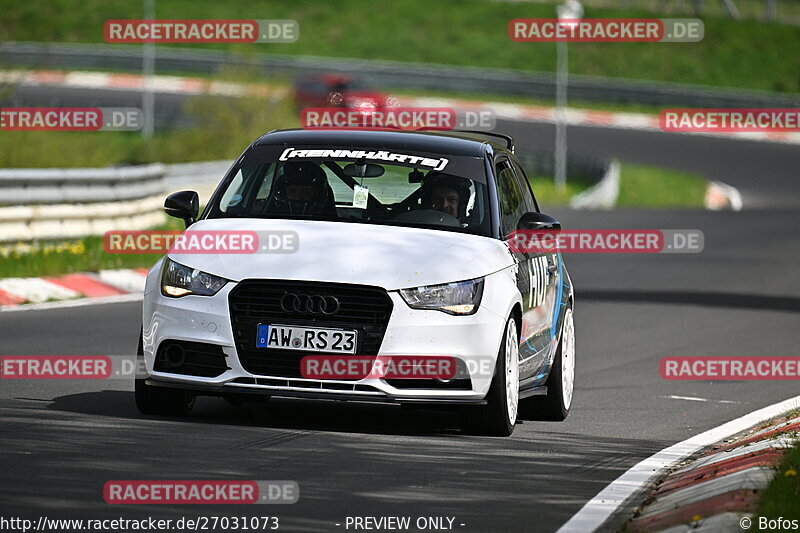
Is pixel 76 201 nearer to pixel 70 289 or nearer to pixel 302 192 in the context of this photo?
pixel 70 289

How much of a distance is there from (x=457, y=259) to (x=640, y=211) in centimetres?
2212

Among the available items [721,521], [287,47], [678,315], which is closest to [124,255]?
[678,315]

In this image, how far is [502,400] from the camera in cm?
920

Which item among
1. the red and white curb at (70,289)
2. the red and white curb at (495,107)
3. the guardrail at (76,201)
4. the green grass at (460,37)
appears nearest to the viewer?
the red and white curb at (70,289)

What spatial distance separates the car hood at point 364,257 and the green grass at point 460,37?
54.3m

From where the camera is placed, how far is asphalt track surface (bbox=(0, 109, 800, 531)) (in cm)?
713

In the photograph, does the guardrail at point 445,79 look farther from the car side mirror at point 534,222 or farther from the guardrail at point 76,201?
the car side mirror at point 534,222

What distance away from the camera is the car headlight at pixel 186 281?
8930 mm

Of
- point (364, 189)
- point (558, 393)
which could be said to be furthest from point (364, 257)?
point (558, 393)

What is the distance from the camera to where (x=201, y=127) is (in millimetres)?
33562

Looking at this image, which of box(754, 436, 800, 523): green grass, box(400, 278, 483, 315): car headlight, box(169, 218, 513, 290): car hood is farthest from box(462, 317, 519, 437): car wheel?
box(754, 436, 800, 523): green grass

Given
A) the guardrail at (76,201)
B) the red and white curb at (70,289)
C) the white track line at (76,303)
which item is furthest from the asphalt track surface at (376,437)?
the guardrail at (76,201)

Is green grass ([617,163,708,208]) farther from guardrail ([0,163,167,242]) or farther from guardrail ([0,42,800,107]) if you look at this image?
guardrail ([0,163,167,242])

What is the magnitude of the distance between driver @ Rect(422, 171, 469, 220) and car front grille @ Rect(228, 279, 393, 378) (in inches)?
44.5
